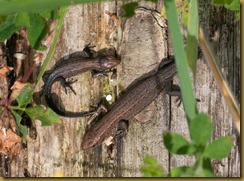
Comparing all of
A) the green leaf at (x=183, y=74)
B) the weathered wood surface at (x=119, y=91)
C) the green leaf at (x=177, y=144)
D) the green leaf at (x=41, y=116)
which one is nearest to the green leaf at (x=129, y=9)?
the green leaf at (x=183, y=74)

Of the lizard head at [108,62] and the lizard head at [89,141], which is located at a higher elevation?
Answer: the lizard head at [108,62]

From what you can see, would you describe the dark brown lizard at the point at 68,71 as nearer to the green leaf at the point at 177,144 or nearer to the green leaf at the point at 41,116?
the green leaf at the point at 41,116

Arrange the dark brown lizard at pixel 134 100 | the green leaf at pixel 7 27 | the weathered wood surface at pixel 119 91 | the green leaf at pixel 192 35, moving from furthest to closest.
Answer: the dark brown lizard at pixel 134 100, the weathered wood surface at pixel 119 91, the green leaf at pixel 7 27, the green leaf at pixel 192 35

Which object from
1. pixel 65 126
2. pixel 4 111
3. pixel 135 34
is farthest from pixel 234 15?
pixel 4 111

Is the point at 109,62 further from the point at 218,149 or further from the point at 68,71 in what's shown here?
the point at 218,149

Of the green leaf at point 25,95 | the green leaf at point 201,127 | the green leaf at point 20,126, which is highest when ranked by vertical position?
the green leaf at point 25,95

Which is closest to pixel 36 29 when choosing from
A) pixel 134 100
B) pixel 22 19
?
pixel 22 19

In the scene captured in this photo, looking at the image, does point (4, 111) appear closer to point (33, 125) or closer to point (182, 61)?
point (33, 125)

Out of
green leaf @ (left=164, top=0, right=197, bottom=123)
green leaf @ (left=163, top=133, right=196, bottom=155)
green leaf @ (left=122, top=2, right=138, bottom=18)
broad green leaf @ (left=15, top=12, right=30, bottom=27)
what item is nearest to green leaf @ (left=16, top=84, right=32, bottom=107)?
broad green leaf @ (left=15, top=12, right=30, bottom=27)
